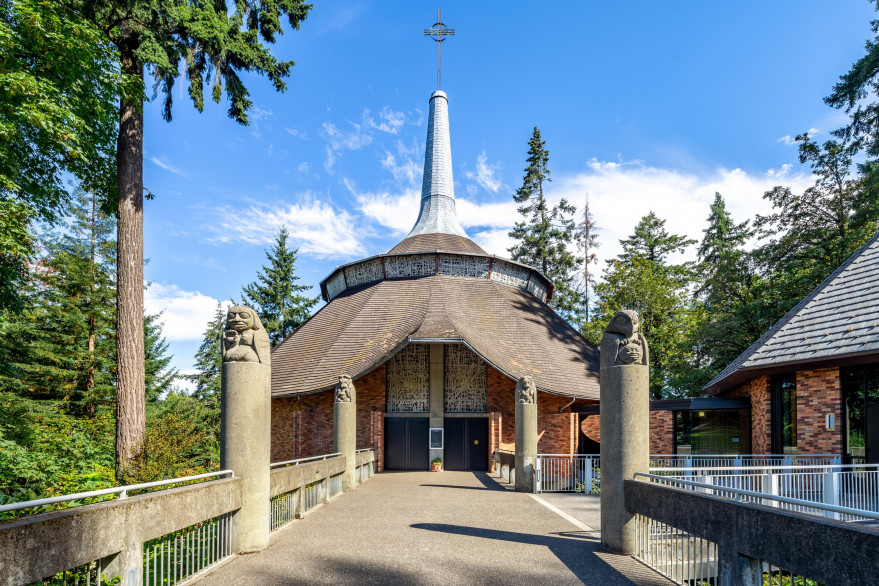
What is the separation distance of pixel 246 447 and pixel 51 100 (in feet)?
31.0

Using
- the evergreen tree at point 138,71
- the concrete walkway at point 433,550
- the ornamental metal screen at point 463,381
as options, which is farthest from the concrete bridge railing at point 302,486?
the ornamental metal screen at point 463,381

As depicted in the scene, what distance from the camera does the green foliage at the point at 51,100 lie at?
416 inches

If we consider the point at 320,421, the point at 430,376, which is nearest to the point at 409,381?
the point at 430,376

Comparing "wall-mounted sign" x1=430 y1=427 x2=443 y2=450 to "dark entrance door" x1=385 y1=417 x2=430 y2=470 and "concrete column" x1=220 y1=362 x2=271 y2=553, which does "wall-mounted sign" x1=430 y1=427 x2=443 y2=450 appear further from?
"concrete column" x1=220 y1=362 x2=271 y2=553

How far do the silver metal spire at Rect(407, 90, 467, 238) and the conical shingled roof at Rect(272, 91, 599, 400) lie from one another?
0.12 metres

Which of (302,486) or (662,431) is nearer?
(302,486)

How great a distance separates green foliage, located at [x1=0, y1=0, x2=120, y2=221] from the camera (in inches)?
416

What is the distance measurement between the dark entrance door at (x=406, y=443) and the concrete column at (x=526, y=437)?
8.32 m

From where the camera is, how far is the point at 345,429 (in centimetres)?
1425

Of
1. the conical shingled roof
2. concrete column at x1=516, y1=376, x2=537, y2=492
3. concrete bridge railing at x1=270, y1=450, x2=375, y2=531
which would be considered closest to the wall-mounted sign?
the conical shingled roof

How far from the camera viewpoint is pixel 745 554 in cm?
433

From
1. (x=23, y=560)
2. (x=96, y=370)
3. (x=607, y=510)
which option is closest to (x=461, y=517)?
(x=607, y=510)

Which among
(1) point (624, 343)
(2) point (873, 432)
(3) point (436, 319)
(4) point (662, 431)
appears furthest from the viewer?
(3) point (436, 319)

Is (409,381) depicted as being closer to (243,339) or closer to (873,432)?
(873,432)
